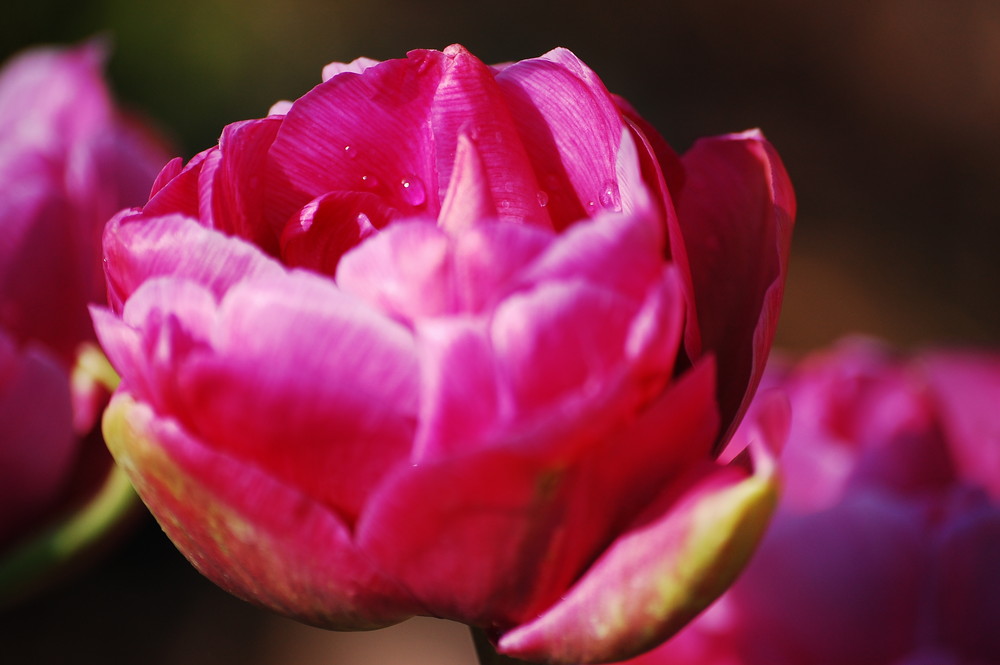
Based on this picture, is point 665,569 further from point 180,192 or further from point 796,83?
point 796,83

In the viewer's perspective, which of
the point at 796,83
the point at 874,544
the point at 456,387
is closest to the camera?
the point at 456,387

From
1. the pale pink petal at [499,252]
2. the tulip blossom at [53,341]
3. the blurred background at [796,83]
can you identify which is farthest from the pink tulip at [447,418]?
the blurred background at [796,83]

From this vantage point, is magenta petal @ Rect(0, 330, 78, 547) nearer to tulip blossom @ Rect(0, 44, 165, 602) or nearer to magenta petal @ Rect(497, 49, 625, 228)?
tulip blossom @ Rect(0, 44, 165, 602)

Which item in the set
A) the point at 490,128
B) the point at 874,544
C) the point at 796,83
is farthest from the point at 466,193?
the point at 796,83

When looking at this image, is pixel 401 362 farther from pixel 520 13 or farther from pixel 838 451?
pixel 520 13

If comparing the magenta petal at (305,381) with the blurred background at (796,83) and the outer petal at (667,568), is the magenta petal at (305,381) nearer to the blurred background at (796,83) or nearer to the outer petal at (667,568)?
the outer petal at (667,568)

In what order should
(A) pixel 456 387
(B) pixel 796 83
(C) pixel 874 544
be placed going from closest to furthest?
1. (A) pixel 456 387
2. (C) pixel 874 544
3. (B) pixel 796 83

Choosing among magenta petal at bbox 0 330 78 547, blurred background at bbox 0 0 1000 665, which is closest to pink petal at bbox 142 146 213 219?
magenta petal at bbox 0 330 78 547

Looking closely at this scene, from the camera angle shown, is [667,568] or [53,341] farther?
[53,341]
